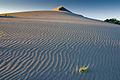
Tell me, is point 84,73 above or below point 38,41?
below

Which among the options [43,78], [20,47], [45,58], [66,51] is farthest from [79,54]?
[20,47]

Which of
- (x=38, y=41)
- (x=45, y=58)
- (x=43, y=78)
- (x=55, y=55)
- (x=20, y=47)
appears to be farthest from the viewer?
(x=38, y=41)

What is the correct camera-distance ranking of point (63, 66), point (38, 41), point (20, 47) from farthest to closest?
point (38, 41) → point (20, 47) → point (63, 66)

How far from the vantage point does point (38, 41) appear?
5383mm

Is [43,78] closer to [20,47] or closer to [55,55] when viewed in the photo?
[55,55]

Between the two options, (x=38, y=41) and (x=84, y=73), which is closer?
(x=84, y=73)

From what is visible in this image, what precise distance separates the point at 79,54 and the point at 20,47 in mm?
2598

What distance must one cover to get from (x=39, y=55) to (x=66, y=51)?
121 centimetres

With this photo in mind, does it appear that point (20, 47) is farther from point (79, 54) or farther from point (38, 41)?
point (79, 54)

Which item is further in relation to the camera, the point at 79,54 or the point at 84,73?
the point at 79,54

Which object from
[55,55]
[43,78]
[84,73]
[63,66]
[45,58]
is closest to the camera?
[43,78]

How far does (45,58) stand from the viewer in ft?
12.9

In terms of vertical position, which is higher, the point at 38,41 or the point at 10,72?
the point at 38,41

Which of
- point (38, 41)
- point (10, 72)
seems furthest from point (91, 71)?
point (38, 41)
